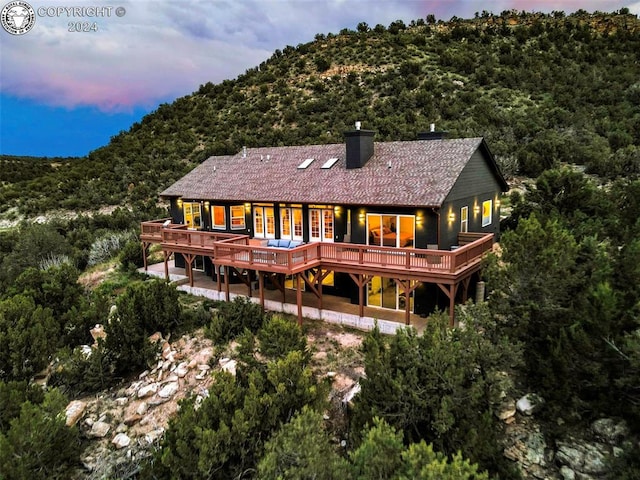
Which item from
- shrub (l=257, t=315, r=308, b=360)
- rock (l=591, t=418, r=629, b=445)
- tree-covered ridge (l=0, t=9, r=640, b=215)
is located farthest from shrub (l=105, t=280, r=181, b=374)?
tree-covered ridge (l=0, t=9, r=640, b=215)

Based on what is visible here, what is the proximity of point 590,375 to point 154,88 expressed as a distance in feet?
195

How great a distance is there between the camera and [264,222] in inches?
743

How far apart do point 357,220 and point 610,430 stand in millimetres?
9804

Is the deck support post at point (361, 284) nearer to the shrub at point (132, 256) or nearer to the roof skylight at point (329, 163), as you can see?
the roof skylight at point (329, 163)

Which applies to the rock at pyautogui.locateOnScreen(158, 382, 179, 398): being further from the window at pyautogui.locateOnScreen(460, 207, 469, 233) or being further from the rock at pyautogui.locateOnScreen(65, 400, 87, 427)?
the window at pyautogui.locateOnScreen(460, 207, 469, 233)

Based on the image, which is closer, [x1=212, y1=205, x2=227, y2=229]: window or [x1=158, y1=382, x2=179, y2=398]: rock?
[x1=158, y1=382, x2=179, y2=398]: rock

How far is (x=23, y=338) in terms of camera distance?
44.7 feet

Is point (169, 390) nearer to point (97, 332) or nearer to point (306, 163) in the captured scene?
point (97, 332)

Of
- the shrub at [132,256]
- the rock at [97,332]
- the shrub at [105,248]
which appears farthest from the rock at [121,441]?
the shrub at [105,248]

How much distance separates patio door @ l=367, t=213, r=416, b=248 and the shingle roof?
0.79m

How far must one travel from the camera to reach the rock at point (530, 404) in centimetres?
1020

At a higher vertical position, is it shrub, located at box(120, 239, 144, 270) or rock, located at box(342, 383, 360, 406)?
shrub, located at box(120, 239, 144, 270)

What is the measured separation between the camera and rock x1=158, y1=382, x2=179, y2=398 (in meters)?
12.9

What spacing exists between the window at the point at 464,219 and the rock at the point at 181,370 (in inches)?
445
